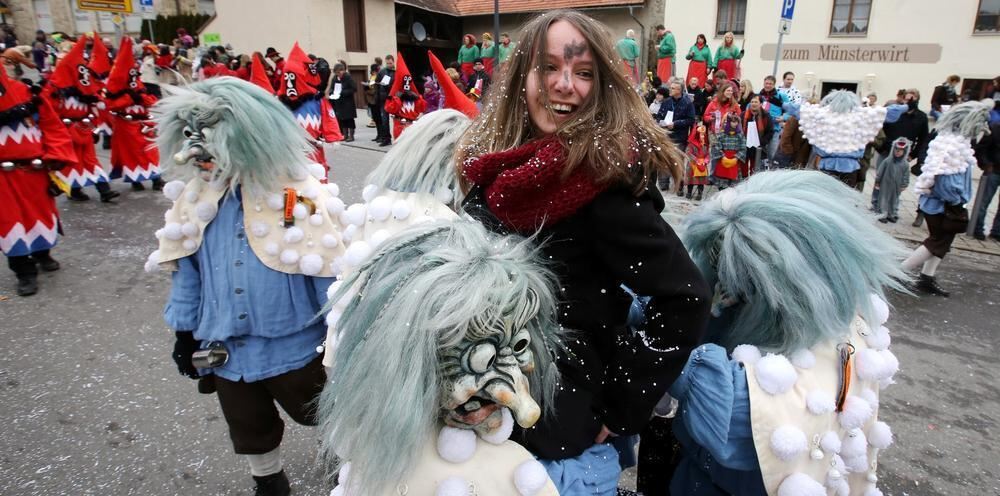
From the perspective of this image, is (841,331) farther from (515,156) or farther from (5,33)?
(5,33)

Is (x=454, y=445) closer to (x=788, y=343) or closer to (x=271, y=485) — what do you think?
(x=788, y=343)

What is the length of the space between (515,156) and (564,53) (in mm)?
265

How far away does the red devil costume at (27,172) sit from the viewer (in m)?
4.65

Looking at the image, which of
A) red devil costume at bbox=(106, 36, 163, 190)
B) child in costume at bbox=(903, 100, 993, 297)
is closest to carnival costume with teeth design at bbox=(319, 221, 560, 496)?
child in costume at bbox=(903, 100, 993, 297)

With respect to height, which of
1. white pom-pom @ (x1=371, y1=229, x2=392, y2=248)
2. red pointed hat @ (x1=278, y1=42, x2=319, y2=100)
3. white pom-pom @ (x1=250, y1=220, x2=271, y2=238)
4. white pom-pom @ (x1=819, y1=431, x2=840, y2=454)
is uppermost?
red pointed hat @ (x1=278, y1=42, x2=319, y2=100)

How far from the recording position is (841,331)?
1.59 meters

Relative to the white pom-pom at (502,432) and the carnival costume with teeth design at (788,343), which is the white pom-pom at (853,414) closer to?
the carnival costume with teeth design at (788,343)

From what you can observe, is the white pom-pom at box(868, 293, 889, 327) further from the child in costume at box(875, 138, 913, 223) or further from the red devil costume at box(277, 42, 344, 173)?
the child in costume at box(875, 138, 913, 223)

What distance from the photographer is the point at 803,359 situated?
1.57m

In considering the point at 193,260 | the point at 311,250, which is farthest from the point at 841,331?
the point at 193,260

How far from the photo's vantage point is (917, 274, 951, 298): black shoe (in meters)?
5.14

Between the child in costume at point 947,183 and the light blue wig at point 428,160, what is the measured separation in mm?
4604

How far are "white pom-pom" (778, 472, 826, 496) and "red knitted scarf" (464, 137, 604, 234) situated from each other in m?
0.95

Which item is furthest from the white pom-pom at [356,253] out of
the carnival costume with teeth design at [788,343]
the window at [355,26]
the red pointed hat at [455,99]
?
the window at [355,26]
